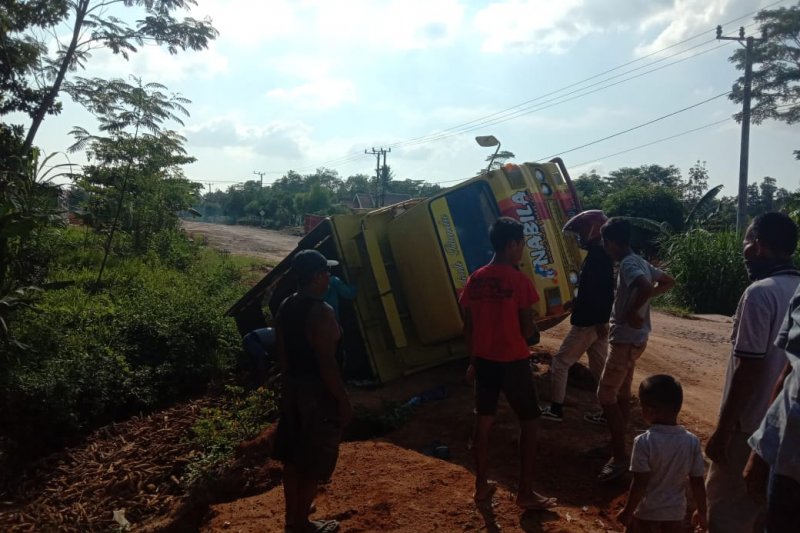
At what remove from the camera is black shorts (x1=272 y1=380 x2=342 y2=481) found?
3.34m

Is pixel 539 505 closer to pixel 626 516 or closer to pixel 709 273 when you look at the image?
pixel 626 516

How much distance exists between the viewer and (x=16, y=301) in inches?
265

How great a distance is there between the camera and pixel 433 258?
5906mm

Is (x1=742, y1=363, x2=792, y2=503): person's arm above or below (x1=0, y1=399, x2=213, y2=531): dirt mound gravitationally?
above

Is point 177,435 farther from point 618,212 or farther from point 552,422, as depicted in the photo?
point 618,212

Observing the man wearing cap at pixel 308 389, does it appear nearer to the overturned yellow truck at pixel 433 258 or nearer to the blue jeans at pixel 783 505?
the blue jeans at pixel 783 505

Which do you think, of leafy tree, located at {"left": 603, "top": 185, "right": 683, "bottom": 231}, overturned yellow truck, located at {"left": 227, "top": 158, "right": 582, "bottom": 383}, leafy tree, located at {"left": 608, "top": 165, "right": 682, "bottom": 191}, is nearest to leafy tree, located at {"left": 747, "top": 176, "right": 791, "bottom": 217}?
leafy tree, located at {"left": 608, "top": 165, "right": 682, "bottom": 191}

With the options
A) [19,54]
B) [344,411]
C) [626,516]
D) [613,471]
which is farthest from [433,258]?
[19,54]

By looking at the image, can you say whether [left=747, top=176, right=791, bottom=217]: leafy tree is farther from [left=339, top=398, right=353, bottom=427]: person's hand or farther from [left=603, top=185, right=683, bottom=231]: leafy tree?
[left=339, top=398, right=353, bottom=427]: person's hand

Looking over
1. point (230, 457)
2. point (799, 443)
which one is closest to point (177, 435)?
point (230, 457)

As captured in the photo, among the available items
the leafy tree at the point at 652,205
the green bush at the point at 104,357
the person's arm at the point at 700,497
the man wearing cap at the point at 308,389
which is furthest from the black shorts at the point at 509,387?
the leafy tree at the point at 652,205

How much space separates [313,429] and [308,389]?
0.71 ft

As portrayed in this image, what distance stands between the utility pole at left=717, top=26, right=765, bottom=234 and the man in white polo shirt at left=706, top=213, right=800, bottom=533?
1984 cm

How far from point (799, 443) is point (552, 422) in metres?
3.07
